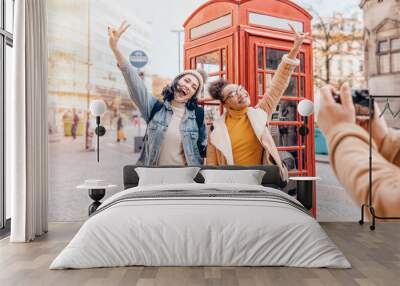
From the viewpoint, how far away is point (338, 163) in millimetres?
6430

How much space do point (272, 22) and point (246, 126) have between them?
4.26ft

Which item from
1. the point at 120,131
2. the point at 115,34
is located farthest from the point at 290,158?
the point at 115,34

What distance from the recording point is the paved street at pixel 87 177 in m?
6.47

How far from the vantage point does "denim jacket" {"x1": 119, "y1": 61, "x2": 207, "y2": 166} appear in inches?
252

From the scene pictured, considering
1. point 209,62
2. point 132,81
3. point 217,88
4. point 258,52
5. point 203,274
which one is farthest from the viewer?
point 132,81

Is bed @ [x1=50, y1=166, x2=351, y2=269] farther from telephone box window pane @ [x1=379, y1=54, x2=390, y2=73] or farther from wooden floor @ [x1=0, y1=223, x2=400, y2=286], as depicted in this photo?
telephone box window pane @ [x1=379, y1=54, x2=390, y2=73]

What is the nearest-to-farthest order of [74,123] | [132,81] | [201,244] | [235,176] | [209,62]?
1. [201,244]
2. [235,176]
3. [209,62]
4. [132,81]
5. [74,123]

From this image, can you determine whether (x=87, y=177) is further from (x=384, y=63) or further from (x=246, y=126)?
(x=384, y=63)

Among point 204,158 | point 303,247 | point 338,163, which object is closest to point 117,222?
point 303,247

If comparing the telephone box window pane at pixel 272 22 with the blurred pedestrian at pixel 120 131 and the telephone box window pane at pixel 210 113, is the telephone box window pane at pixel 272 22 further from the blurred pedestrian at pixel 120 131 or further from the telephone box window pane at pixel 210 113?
the blurred pedestrian at pixel 120 131

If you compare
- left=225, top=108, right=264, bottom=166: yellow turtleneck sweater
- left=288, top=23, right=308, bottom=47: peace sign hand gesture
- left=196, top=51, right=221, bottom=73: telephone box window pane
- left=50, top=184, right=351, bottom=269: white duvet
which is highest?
left=288, top=23, right=308, bottom=47: peace sign hand gesture

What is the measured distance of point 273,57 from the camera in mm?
6266

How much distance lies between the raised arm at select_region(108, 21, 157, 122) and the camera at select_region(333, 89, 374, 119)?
236 centimetres

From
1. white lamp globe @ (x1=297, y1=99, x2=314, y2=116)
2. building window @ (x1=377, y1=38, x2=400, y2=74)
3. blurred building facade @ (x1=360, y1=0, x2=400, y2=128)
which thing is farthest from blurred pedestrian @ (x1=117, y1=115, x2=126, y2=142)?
building window @ (x1=377, y1=38, x2=400, y2=74)
